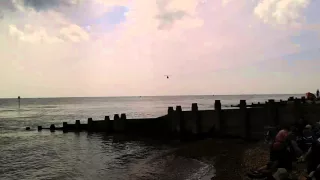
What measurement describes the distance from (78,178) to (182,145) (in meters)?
7.92

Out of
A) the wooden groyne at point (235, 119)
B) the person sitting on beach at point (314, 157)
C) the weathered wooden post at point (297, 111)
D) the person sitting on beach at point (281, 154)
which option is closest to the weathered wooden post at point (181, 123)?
the wooden groyne at point (235, 119)

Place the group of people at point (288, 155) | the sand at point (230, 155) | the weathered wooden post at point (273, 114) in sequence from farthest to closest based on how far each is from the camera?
1. the weathered wooden post at point (273, 114)
2. the sand at point (230, 155)
3. the group of people at point (288, 155)

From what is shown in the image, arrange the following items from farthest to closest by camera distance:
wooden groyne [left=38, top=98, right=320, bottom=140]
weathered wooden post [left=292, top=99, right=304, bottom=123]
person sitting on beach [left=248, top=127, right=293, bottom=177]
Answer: wooden groyne [left=38, top=98, right=320, bottom=140], weathered wooden post [left=292, top=99, right=304, bottom=123], person sitting on beach [left=248, top=127, right=293, bottom=177]

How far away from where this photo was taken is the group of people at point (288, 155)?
7.88 meters

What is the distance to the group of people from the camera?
788 centimetres

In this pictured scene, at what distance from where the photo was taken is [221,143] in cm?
1781

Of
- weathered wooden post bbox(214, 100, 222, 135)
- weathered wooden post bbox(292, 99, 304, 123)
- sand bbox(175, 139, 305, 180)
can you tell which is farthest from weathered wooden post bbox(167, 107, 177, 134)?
weathered wooden post bbox(292, 99, 304, 123)

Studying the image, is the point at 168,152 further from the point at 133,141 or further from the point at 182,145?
the point at 133,141

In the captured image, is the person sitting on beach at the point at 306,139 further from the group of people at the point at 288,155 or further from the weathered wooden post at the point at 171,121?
the weathered wooden post at the point at 171,121

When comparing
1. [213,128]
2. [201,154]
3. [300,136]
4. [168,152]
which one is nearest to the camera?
[300,136]

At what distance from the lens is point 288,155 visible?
9078 mm

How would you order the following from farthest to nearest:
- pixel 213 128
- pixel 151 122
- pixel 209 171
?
pixel 151 122, pixel 213 128, pixel 209 171

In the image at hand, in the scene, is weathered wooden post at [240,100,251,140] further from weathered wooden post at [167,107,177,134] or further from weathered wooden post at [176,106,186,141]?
weathered wooden post at [167,107,177,134]

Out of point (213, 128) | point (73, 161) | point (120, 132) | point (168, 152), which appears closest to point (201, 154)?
point (168, 152)
